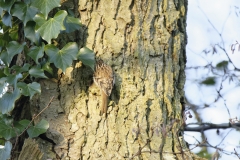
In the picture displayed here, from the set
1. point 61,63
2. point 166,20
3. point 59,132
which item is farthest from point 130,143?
point 166,20

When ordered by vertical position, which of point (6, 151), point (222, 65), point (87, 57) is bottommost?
point (6, 151)

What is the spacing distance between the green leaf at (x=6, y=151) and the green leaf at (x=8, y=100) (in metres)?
0.17

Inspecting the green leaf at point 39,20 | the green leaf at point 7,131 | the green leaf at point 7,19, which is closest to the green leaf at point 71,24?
the green leaf at point 39,20

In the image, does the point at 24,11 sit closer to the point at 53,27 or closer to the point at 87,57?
the point at 53,27

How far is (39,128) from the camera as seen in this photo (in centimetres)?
257

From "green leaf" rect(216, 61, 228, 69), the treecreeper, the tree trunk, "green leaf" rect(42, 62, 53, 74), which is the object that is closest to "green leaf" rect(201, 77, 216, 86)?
"green leaf" rect(216, 61, 228, 69)

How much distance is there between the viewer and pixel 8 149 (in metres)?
2.62

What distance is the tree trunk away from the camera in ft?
8.39

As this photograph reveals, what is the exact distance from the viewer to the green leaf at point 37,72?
262 cm

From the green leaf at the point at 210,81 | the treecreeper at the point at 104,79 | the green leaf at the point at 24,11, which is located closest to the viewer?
the treecreeper at the point at 104,79

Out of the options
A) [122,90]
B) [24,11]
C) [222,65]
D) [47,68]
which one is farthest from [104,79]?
[222,65]

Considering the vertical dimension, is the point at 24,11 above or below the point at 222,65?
above

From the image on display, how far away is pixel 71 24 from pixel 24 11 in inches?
10.4

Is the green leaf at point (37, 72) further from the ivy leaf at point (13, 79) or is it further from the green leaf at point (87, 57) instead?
the green leaf at point (87, 57)
